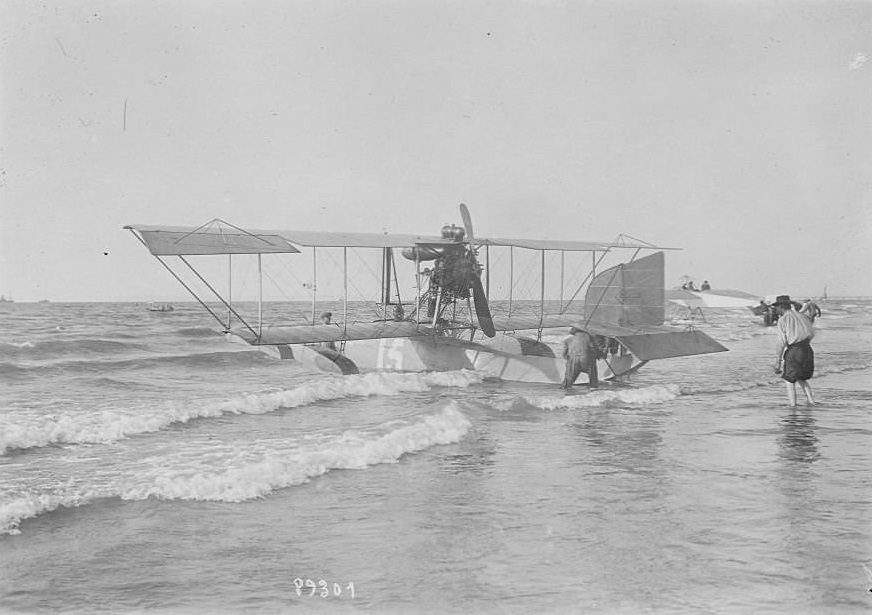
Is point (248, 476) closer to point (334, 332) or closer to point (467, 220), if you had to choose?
point (334, 332)

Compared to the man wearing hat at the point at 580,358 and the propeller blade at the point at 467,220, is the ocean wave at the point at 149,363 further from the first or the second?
the man wearing hat at the point at 580,358

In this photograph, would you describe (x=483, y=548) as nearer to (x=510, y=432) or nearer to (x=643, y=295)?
(x=510, y=432)

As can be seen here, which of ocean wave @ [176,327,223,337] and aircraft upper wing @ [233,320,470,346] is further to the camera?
ocean wave @ [176,327,223,337]

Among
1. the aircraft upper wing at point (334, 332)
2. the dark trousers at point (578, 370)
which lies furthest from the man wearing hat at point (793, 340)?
the aircraft upper wing at point (334, 332)

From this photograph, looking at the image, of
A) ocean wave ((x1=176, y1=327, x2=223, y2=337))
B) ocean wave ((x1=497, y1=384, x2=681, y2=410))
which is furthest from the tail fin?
ocean wave ((x1=176, y1=327, x2=223, y2=337))

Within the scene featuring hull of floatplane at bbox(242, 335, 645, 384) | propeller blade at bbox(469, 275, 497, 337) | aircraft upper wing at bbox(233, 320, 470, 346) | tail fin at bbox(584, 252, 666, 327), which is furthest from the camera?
propeller blade at bbox(469, 275, 497, 337)

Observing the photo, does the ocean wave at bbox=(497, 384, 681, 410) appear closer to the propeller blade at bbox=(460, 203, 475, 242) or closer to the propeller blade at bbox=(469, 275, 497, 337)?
the propeller blade at bbox=(469, 275, 497, 337)
